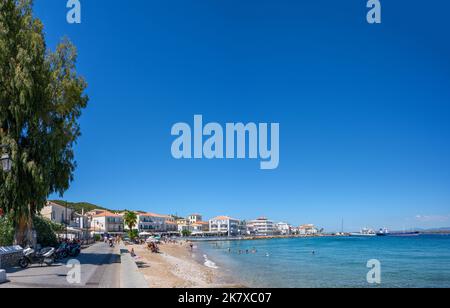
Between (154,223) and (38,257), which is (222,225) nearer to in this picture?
(154,223)

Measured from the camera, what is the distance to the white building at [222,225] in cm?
17062

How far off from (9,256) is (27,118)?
327 inches

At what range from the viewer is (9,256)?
20.2m

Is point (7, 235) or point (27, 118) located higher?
point (27, 118)

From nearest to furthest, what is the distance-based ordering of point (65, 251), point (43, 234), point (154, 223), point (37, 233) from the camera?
point (65, 251) < point (37, 233) < point (43, 234) < point (154, 223)

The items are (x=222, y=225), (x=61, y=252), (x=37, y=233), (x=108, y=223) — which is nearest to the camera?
(x=61, y=252)

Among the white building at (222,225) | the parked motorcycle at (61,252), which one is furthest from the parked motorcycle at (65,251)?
the white building at (222,225)

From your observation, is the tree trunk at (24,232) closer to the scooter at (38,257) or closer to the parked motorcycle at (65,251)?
the parked motorcycle at (65,251)

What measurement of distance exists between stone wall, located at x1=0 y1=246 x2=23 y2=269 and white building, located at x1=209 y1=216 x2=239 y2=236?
150 meters

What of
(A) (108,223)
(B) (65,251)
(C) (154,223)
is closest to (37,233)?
(B) (65,251)

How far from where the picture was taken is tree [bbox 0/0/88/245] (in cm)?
2281

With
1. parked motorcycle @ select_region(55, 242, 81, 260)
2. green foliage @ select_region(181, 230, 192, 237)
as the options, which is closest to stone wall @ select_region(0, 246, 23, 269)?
parked motorcycle @ select_region(55, 242, 81, 260)

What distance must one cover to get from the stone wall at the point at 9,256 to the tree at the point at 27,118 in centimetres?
297

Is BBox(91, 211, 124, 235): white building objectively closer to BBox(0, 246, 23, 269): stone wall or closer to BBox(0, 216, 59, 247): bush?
BBox(0, 216, 59, 247): bush
